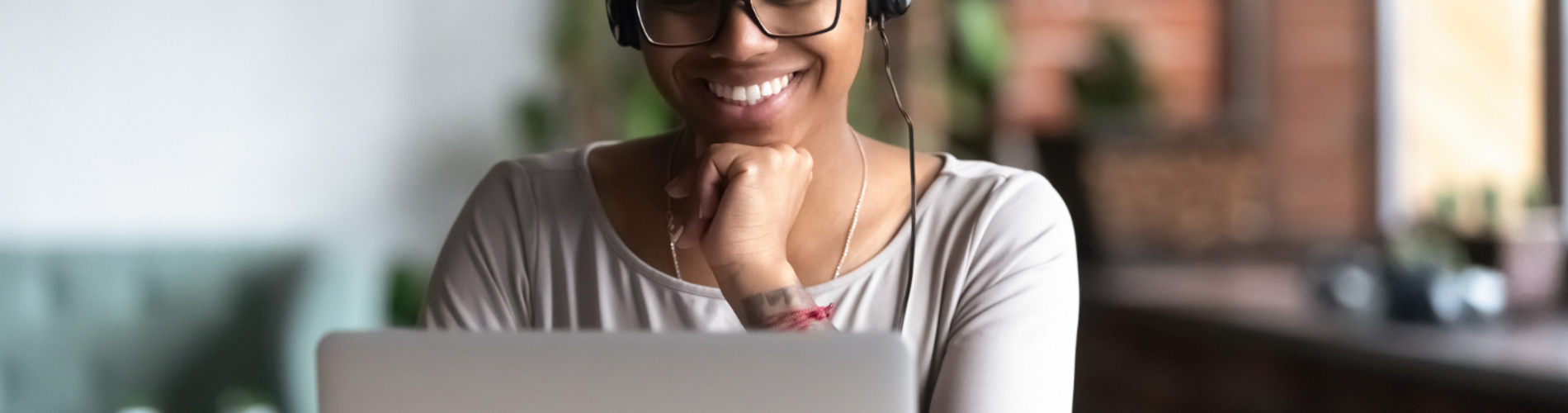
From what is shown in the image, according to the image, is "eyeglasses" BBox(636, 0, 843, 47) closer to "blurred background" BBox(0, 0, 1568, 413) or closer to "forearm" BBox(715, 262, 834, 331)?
"forearm" BBox(715, 262, 834, 331)

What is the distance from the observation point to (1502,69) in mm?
2555

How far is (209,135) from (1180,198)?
7.73 feet

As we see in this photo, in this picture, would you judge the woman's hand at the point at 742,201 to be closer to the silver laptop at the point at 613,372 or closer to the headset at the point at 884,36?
the headset at the point at 884,36

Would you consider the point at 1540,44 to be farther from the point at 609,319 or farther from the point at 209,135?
the point at 209,135

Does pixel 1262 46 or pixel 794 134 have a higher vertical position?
pixel 794 134

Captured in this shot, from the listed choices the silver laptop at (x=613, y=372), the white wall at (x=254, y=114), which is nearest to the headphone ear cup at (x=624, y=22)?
the silver laptop at (x=613, y=372)

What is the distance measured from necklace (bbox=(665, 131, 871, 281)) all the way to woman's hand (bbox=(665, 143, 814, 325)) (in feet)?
0.29

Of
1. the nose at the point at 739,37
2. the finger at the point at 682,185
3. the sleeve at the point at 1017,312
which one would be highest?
the nose at the point at 739,37

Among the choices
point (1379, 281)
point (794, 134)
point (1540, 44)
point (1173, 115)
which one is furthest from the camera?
point (1173, 115)

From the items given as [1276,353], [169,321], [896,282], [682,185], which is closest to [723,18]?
[682,185]

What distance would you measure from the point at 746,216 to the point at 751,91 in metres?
0.10

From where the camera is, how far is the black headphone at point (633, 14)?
0.89 metres

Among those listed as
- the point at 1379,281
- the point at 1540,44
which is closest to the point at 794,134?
the point at 1379,281

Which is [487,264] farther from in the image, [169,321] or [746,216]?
[169,321]
